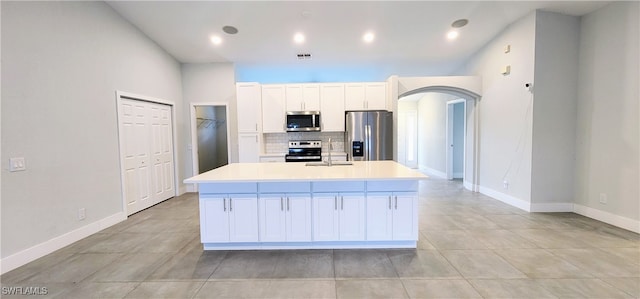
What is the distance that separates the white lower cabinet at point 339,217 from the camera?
2834 millimetres

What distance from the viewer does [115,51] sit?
4004 millimetres

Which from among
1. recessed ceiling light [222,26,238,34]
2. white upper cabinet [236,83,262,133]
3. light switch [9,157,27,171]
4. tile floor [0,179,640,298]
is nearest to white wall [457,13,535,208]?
tile floor [0,179,640,298]

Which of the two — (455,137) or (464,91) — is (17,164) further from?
(455,137)

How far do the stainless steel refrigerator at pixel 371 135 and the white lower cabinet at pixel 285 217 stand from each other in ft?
8.55

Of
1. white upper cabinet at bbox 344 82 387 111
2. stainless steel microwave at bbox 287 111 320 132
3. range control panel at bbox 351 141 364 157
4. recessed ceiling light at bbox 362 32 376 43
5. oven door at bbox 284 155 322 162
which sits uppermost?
recessed ceiling light at bbox 362 32 376 43

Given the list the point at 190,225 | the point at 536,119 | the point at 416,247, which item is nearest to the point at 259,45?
the point at 190,225

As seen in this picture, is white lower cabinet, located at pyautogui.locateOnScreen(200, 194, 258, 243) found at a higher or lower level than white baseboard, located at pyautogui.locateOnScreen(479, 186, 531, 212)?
higher

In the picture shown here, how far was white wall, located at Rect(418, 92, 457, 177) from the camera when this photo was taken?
25.1ft

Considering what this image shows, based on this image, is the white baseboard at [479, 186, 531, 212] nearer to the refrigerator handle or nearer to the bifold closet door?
the refrigerator handle

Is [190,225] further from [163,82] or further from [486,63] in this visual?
[486,63]

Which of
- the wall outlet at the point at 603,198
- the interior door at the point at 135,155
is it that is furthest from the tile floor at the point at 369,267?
the interior door at the point at 135,155

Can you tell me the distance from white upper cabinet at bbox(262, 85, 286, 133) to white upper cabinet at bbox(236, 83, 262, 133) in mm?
157

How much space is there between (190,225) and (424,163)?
7.58 metres

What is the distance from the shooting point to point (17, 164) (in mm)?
2662
